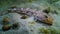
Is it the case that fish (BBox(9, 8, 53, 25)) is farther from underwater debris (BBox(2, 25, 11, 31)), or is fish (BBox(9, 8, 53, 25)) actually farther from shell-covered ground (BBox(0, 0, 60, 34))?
underwater debris (BBox(2, 25, 11, 31))

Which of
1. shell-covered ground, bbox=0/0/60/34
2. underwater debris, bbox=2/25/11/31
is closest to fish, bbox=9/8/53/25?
shell-covered ground, bbox=0/0/60/34

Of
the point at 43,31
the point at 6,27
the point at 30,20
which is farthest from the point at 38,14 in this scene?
the point at 6,27

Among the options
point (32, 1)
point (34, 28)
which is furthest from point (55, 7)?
point (34, 28)

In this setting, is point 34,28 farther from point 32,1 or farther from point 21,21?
point 32,1

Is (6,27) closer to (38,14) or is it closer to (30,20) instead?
(30,20)

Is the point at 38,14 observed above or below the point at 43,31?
above

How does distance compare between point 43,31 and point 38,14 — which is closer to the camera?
point 43,31

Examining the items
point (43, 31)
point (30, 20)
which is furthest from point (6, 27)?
point (43, 31)

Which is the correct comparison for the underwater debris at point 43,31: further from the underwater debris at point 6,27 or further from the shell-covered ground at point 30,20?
the underwater debris at point 6,27
